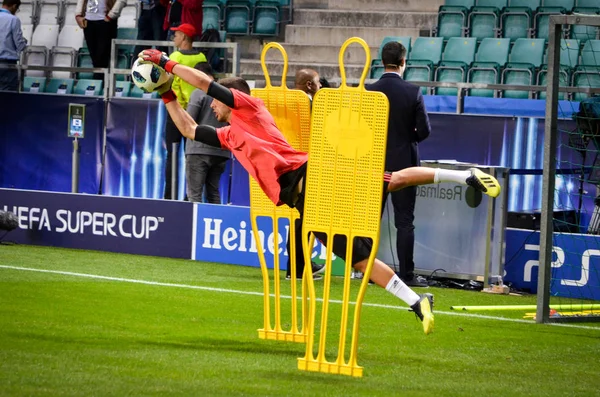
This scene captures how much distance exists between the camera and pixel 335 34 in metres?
20.8

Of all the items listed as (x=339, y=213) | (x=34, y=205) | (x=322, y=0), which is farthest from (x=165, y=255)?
(x=322, y=0)

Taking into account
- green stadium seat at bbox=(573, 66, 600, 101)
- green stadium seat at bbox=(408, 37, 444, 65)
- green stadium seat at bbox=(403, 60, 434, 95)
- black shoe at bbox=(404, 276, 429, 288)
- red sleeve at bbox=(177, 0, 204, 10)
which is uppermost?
red sleeve at bbox=(177, 0, 204, 10)

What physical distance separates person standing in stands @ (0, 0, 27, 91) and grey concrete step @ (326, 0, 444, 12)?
596 cm

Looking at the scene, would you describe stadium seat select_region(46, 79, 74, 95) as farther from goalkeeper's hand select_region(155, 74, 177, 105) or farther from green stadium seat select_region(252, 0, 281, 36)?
goalkeeper's hand select_region(155, 74, 177, 105)

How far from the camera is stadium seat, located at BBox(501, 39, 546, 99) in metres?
17.4

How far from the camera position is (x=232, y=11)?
70.2 feet

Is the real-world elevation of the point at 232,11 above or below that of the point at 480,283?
above

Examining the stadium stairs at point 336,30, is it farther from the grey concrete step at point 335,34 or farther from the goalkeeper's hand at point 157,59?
the goalkeeper's hand at point 157,59

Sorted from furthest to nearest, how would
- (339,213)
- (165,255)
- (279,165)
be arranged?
(165,255) < (279,165) < (339,213)

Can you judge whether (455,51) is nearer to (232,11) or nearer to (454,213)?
(232,11)

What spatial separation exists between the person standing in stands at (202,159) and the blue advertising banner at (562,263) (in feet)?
12.0

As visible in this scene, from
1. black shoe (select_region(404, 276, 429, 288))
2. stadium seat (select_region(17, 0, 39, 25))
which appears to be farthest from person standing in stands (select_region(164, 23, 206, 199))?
stadium seat (select_region(17, 0, 39, 25))

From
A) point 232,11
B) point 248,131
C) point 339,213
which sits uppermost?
point 232,11

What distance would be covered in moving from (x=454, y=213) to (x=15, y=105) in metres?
7.95
